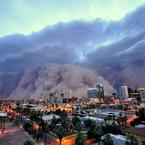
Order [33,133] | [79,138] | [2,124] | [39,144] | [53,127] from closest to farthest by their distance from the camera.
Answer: [79,138] → [39,144] → [33,133] → [53,127] → [2,124]

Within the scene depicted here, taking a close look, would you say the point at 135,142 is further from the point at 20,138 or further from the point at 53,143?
the point at 20,138

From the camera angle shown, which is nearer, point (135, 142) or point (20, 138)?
point (135, 142)

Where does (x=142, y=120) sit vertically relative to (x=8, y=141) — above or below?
above

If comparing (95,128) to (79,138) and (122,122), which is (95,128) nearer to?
(79,138)

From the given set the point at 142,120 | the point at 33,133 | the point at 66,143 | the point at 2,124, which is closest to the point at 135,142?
the point at 66,143

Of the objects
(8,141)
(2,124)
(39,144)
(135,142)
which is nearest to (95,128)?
(39,144)

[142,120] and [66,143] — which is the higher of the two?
[142,120]

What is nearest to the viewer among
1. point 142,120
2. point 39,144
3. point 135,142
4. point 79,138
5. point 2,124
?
point 135,142

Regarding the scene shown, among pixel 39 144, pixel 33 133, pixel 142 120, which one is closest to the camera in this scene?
pixel 39 144

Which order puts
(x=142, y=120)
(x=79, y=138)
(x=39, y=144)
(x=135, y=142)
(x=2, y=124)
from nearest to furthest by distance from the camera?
(x=135, y=142)
(x=79, y=138)
(x=39, y=144)
(x=142, y=120)
(x=2, y=124)
